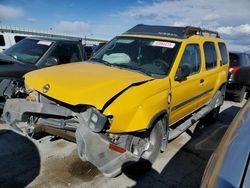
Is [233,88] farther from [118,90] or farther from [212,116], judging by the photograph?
[118,90]

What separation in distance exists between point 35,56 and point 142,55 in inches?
118

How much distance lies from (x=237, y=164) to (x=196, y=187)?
2.32 m

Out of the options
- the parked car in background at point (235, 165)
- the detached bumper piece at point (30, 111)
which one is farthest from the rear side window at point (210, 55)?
the parked car in background at point (235, 165)

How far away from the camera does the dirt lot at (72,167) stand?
366 cm

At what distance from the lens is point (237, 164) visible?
1.68 metres

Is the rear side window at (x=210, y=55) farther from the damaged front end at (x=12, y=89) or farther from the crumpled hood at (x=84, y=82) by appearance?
the damaged front end at (x=12, y=89)

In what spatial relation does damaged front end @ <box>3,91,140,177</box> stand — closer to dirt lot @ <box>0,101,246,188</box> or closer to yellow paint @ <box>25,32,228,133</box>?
yellow paint @ <box>25,32,228,133</box>

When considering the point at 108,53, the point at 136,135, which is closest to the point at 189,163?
the point at 136,135

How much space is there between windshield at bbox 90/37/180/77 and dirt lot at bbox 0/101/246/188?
60.4 inches

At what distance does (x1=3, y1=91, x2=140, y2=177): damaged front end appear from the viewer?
3158 mm

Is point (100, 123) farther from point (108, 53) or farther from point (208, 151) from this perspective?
point (208, 151)

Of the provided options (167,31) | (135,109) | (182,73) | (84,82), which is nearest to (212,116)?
(167,31)

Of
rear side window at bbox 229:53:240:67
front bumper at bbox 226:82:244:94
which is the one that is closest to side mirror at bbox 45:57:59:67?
front bumper at bbox 226:82:244:94

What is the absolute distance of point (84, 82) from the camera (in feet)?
11.4
